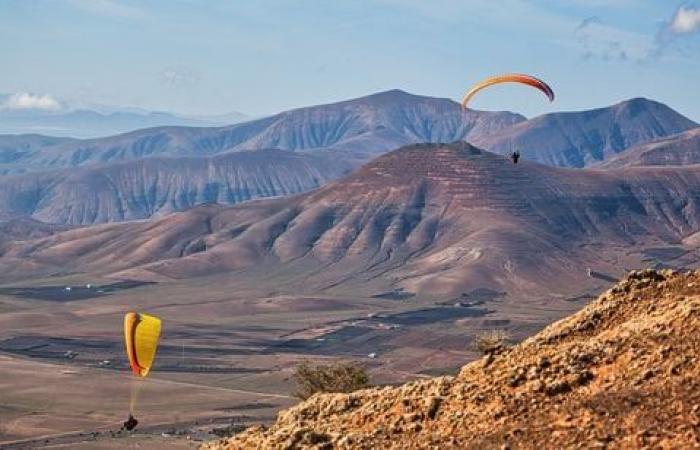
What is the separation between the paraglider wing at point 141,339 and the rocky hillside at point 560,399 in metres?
7.37

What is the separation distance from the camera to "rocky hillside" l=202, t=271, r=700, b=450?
685 inches

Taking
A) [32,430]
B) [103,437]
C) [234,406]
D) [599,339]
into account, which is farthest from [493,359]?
[234,406]

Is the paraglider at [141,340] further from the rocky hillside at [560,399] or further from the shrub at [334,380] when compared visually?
the shrub at [334,380]

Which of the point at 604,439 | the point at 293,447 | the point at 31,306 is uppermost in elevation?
the point at 604,439

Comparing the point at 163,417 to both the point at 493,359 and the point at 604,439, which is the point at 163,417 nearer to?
the point at 493,359

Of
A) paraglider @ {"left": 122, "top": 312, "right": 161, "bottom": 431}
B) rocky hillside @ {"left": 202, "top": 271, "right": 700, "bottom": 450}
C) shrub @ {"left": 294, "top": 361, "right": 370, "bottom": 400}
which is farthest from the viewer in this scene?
shrub @ {"left": 294, "top": 361, "right": 370, "bottom": 400}

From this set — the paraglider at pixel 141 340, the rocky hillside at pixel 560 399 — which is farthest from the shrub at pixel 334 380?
the rocky hillside at pixel 560 399

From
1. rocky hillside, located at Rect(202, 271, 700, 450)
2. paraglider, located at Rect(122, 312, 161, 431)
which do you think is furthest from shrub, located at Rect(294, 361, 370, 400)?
rocky hillside, located at Rect(202, 271, 700, 450)

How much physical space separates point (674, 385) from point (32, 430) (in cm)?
6893

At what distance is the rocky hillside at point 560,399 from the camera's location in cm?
1739

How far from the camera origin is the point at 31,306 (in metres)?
181

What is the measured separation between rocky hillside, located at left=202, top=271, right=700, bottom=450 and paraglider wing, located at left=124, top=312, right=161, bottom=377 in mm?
7367

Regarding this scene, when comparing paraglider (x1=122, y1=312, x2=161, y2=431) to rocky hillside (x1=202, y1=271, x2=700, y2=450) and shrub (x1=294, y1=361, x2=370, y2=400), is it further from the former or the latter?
shrub (x1=294, y1=361, x2=370, y2=400)

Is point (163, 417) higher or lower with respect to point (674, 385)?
lower
